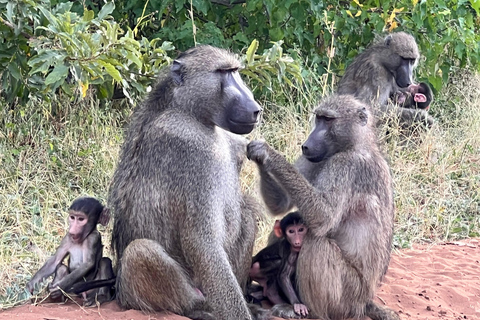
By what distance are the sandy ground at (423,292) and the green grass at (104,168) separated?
32 cm

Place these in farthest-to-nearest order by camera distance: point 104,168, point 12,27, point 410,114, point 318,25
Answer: point 410,114
point 318,25
point 104,168
point 12,27

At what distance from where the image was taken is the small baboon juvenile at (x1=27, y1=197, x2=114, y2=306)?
12.6ft

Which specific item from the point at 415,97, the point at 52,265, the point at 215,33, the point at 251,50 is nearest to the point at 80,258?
the point at 52,265

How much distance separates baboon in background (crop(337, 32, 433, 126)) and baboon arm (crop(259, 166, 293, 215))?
4.12 metres

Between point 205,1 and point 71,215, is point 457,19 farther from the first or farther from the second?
point 71,215

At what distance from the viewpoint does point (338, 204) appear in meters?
3.93

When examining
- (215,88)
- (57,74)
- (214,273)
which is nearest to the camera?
(214,273)

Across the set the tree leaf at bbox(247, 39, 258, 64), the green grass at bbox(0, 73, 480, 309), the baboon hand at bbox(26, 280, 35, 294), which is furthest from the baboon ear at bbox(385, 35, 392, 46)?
the baboon hand at bbox(26, 280, 35, 294)

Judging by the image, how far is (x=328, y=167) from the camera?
158 inches

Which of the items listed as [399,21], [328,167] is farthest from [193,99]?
[399,21]

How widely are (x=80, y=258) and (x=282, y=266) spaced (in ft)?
3.38

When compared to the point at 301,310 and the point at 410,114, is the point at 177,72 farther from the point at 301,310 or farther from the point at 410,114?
the point at 410,114

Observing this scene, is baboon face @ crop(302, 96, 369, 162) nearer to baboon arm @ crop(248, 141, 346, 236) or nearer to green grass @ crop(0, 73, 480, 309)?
baboon arm @ crop(248, 141, 346, 236)

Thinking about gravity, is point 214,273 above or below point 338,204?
below
